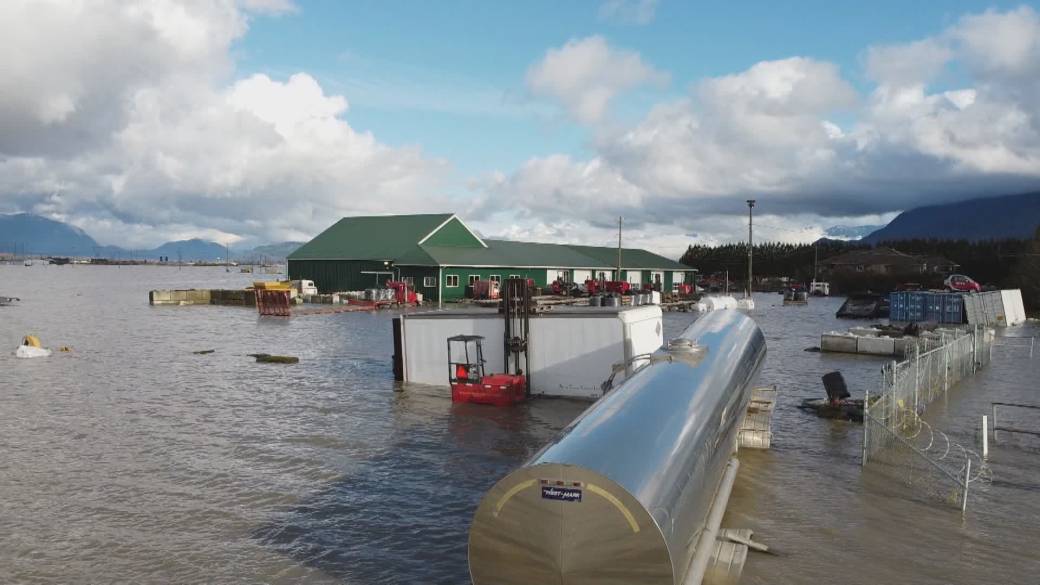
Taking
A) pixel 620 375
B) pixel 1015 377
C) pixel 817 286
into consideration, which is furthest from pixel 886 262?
pixel 620 375

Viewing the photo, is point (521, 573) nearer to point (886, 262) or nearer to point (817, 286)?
point (817, 286)

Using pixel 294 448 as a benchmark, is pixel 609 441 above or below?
above

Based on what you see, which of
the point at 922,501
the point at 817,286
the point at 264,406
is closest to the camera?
the point at 922,501

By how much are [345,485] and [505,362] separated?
9.75 meters

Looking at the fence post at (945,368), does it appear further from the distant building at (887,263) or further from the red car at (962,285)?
the distant building at (887,263)

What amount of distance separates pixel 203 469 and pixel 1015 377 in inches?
1101

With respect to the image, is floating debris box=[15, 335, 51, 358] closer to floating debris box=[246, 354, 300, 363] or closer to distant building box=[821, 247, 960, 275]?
floating debris box=[246, 354, 300, 363]

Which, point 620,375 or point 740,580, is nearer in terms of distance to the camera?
point 740,580

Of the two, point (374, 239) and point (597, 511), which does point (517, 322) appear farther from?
point (374, 239)

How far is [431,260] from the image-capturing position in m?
65.6

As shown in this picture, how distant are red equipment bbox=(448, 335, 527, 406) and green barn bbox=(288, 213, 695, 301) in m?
41.5

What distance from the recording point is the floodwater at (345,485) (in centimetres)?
1040

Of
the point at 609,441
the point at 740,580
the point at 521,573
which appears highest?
the point at 609,441

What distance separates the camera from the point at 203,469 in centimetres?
1505
